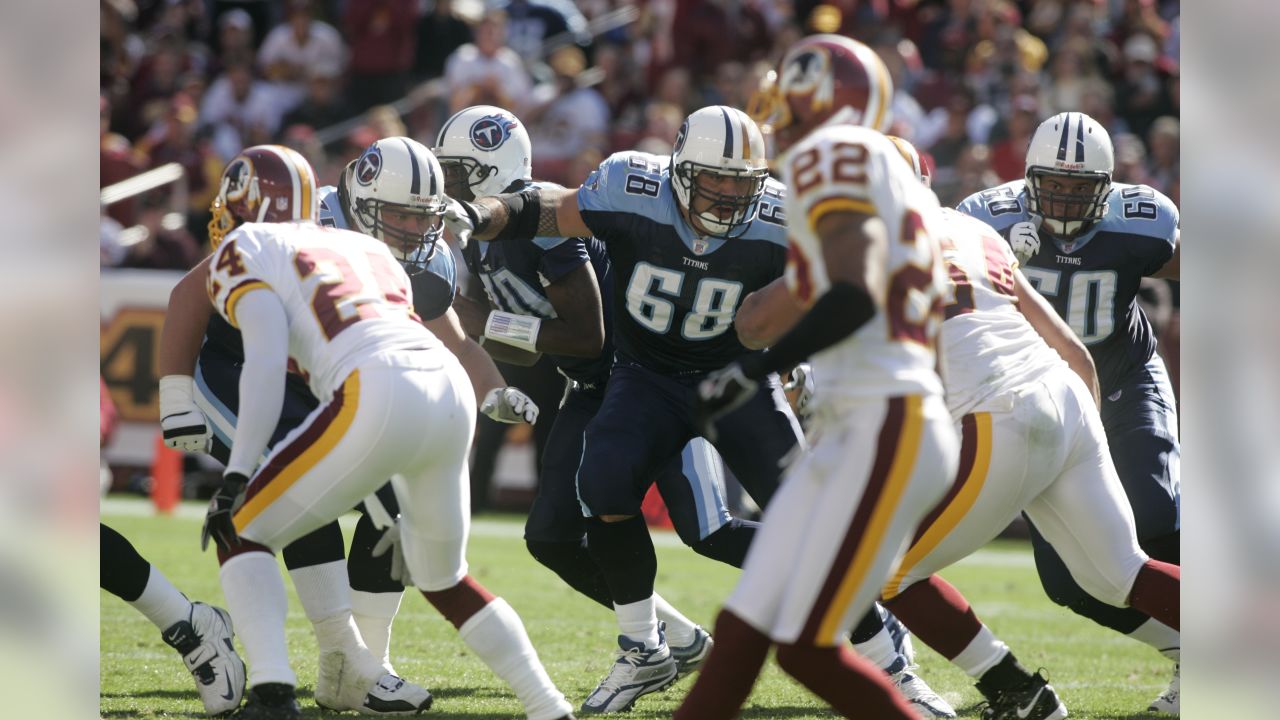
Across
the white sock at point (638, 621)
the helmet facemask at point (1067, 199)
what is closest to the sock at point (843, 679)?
the white sock at point (638, 621)

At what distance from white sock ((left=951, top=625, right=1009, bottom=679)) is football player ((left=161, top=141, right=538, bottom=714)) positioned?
151cm

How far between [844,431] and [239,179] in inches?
82.6

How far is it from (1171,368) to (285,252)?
7348 mm

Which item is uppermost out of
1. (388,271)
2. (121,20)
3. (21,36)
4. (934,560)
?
(121,20)

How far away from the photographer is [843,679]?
322 centimetres

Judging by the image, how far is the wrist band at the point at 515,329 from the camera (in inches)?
205

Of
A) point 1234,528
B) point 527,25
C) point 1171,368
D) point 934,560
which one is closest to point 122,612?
point 934,560

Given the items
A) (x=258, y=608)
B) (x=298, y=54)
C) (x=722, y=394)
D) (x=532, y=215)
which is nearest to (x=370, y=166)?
(x=532, y=215)

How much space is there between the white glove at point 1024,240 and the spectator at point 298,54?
9.42 metres

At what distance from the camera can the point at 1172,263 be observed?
5.44 meters

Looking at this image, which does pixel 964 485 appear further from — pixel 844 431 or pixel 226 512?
pixel 226 512

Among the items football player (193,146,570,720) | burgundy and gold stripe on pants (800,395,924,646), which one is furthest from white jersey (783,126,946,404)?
football player (193,146,570,720)

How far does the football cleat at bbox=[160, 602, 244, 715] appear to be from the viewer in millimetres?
4422

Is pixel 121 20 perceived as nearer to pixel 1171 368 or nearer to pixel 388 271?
pixel 1171 368
